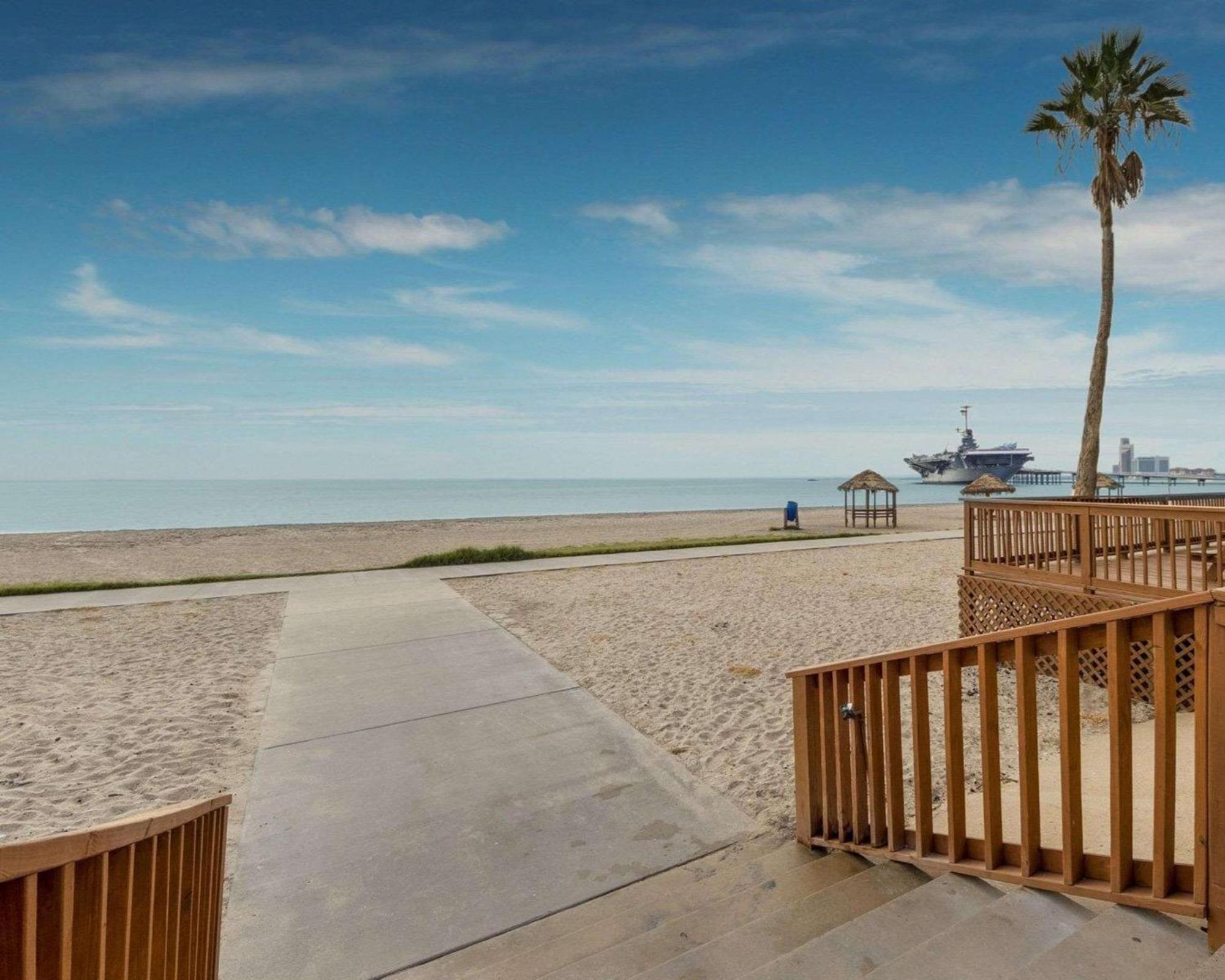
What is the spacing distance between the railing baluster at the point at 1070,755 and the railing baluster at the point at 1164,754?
230 mm

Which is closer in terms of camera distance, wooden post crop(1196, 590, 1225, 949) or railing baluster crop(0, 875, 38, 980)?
railing baluster crop(0, 875, 38, 980)

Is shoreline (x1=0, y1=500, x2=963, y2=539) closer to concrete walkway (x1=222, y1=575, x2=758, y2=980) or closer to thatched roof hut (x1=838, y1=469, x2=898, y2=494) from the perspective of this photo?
thatched roof hut (x1=838, y1=469, x2=898, y2=494)

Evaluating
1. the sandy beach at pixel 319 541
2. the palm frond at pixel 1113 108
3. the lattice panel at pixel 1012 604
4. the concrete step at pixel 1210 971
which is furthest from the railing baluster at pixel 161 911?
the palm frond at pixel 1113 108

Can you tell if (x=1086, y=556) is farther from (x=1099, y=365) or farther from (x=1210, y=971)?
(x=1099, y=365)

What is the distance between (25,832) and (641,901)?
12.8 ft

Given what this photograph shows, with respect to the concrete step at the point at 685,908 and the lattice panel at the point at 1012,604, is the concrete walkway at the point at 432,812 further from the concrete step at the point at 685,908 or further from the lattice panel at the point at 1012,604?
the lattice panel at the point at 1012,604

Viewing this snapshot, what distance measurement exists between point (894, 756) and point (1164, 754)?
3.77ft

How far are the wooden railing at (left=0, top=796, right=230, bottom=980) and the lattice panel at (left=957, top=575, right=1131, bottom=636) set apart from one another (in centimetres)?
722

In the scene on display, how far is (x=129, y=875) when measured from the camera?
4.47 ft

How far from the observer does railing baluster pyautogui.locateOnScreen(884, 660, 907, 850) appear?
2.97m

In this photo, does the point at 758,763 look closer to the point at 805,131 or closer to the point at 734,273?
the point at 805,131

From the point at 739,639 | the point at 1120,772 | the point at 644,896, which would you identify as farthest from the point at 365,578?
the point at 1120,772

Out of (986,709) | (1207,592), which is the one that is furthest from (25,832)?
(1207,592)

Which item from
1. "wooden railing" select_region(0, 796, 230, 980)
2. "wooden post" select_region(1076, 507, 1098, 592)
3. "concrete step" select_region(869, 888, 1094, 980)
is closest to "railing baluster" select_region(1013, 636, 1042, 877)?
"concrete step" select_region(869, 888, 1094, 980)
